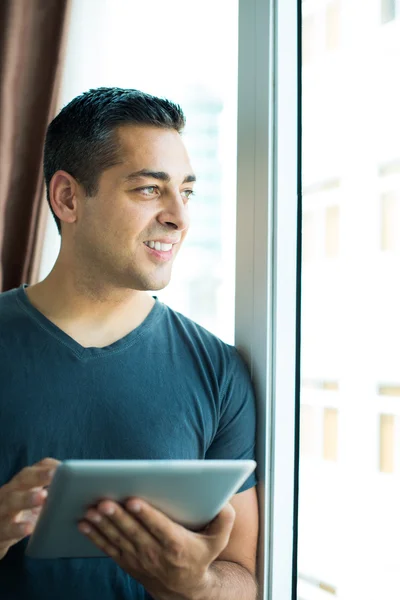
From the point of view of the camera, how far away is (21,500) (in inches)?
Answer: 40.4

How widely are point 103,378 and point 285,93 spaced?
0.67 meters

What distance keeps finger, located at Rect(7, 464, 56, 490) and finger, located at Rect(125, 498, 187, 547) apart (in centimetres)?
13

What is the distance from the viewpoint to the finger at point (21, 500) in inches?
39.5

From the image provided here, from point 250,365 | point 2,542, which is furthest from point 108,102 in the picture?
point 2,542

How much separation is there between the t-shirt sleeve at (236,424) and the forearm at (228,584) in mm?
157

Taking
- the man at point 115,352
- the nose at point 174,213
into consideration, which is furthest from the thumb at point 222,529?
the nose at point 174,213

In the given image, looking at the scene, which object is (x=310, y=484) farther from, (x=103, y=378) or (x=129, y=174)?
(x=129, y=174)

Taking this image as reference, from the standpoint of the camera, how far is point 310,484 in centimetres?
130

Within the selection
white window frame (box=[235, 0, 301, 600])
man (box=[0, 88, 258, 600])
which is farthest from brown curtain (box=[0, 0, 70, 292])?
white window frame (box=[235, 0, 301, 600])

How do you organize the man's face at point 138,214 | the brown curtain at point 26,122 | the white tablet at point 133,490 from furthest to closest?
the brown curtain at point 26,122, the man's face at point 138,214, the white tablet at point 133,490

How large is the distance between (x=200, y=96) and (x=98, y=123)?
13.6 inches

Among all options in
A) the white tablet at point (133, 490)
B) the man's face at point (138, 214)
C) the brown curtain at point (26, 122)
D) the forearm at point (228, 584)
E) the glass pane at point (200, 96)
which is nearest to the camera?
the white tablet at point (133, 490)

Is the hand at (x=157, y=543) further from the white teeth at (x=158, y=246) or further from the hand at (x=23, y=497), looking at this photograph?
the white teeth at (x=158, y=246)

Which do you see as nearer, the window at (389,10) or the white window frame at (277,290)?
the window at (389,10)
